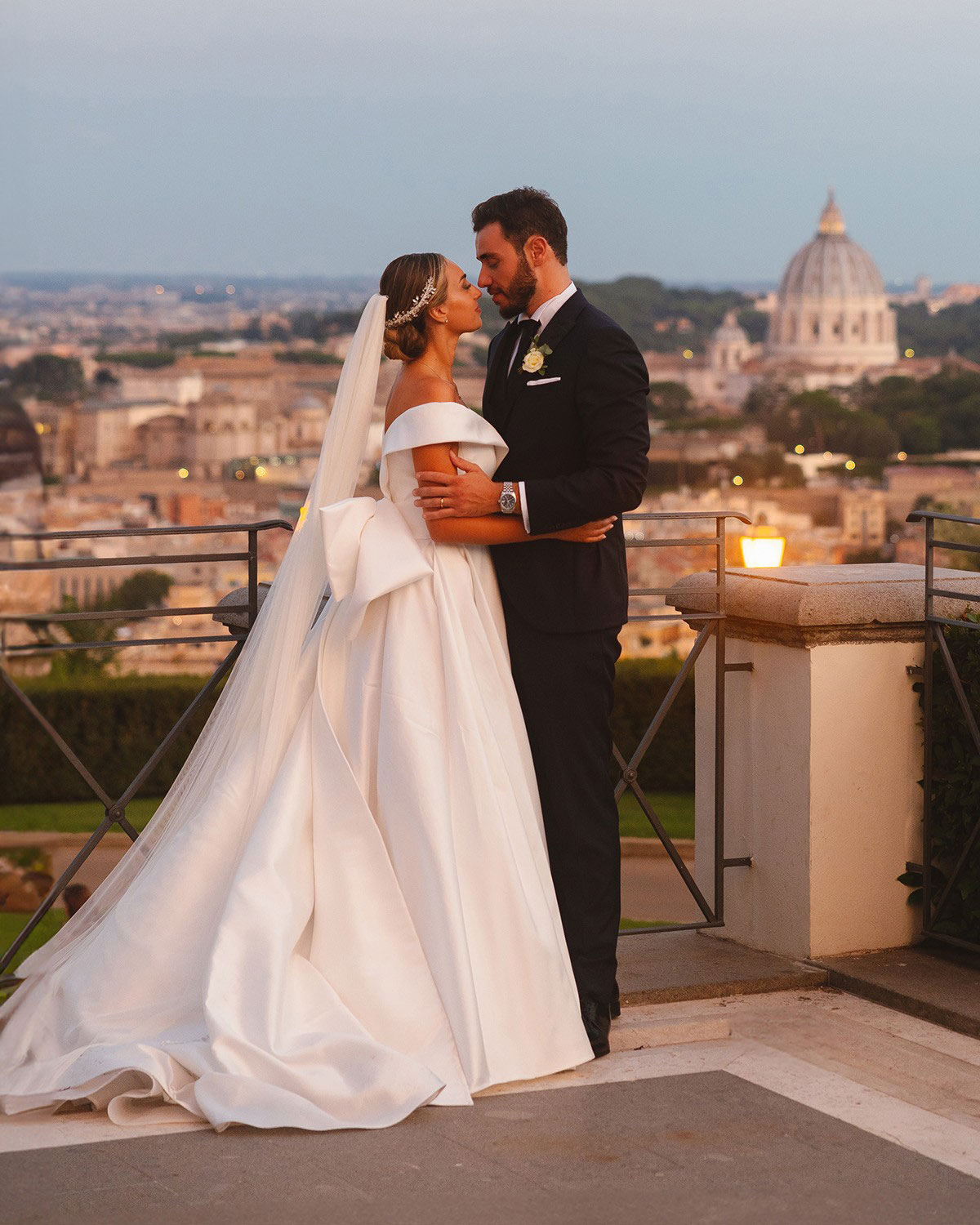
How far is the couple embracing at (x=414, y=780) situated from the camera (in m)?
2.51

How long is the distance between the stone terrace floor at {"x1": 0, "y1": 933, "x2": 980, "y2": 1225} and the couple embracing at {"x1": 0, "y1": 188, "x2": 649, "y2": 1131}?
3.7 inches

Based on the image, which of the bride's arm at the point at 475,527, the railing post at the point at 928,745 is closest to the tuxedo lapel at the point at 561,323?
the bride's arm at the point at 475,527

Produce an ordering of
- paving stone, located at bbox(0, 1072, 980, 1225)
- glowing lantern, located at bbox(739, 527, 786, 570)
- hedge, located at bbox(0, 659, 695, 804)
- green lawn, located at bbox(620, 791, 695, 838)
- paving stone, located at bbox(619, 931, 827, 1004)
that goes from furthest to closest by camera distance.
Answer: hedge, located at bbox(0, 659, 695, 804), green lawn, located at bbox(620, 791, 695, 838), glowing lantern, located at bbox(739, 527, 786, 570), paving stone, located at bbox(619, 931, 827, 1004), paving stone, located at bbox(0, 1072, 980, 1225)

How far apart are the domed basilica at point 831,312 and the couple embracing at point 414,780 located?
116 metres

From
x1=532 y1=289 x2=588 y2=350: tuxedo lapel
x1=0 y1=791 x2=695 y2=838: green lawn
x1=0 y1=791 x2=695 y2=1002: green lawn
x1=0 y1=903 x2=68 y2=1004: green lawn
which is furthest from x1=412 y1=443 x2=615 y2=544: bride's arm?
x1=0 y1=791 x2=695 y2=838: green lawn

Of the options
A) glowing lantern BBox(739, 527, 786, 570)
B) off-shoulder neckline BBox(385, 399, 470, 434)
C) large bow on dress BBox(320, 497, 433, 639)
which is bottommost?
glowing lantern BBox(739, 527, 786, 570)

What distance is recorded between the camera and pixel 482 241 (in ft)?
8.99

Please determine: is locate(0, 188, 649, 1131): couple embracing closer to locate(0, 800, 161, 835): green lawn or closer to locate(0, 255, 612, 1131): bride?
locate(0, 255, 612, 1131): bride

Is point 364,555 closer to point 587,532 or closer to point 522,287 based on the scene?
point 587,532

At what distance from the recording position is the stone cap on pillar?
3.16 meters

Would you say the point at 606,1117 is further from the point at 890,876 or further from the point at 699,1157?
the point at 890,876

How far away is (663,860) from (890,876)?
7.34m

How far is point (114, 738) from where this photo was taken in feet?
50.2

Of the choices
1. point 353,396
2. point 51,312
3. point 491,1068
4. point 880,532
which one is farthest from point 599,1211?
point 51,312
